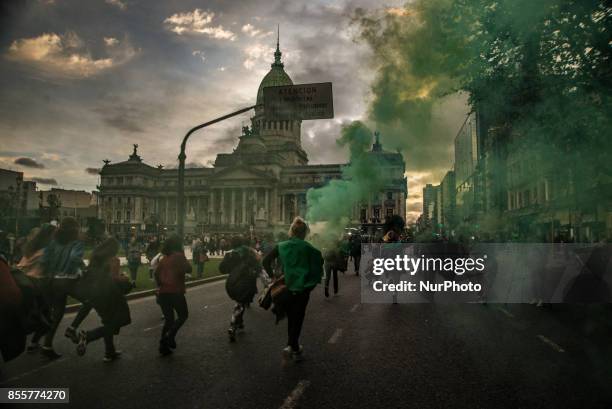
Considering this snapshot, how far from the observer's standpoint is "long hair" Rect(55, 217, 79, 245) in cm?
750

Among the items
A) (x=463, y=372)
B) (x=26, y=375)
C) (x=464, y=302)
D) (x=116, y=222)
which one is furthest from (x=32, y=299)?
(x=116, y=222)

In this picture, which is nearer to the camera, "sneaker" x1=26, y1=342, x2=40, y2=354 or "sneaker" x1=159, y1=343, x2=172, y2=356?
"sneaker" x1=159, y1=343, x2=172, y2=356

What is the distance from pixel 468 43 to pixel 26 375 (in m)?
14.2

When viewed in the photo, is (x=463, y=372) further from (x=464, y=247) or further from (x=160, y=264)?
(x=464, y=247)

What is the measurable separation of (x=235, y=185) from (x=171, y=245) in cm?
9121

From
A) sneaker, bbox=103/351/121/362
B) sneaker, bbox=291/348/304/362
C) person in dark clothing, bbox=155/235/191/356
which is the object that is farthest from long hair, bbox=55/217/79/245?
sneaker, bbox=291/348/304/362

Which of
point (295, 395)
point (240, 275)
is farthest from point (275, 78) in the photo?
point (295, 395)

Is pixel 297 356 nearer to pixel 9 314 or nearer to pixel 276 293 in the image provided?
pixel 276 293

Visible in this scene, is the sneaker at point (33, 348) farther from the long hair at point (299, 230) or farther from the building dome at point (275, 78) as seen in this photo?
the building dome at point (275, 78)

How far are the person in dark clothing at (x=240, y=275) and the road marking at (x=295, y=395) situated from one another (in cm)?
290

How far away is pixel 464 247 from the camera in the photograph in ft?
48.2

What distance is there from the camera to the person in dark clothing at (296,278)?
6754 millimetres

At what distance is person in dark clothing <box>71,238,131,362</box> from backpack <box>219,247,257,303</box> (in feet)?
6.31

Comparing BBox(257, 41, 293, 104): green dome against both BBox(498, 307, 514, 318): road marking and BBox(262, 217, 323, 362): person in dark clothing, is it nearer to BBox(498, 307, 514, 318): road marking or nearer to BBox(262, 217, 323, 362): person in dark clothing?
BBox(498, 307, 514, 318): road marking
